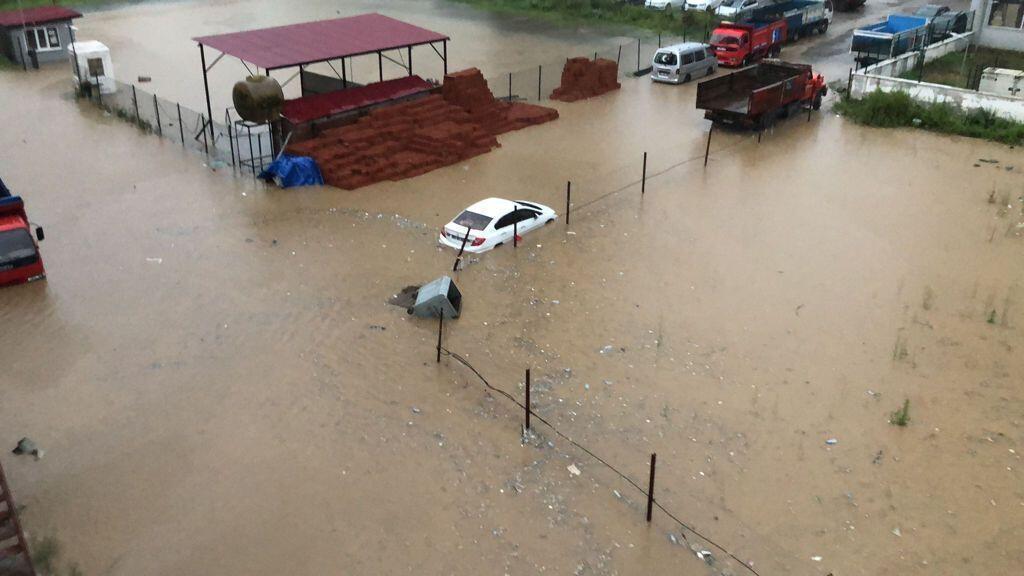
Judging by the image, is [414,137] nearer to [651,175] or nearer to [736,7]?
[651,175]

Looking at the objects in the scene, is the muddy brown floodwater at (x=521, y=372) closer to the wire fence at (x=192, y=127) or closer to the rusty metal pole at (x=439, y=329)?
the rusty metal pole at (x=439, y=329)

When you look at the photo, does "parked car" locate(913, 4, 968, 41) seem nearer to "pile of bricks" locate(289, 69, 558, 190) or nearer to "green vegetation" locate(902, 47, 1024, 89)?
"green vegetation" locate(902, 47, 1024, 89)

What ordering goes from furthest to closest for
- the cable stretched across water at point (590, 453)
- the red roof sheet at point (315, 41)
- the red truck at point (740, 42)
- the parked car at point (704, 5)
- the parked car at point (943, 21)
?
1. the parked car at point (704, 5)
2. the parked car at point (943, 21)
3. the red truck at point (740, 42)
4. the red roof sheet at point (315, 41)
5. the cable stretched across water at point (590, 453)

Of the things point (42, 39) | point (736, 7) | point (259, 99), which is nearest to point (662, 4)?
point (736, 7)

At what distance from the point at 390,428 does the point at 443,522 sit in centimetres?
237

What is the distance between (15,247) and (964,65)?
3615 cm

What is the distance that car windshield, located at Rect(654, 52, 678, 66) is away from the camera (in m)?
36.0

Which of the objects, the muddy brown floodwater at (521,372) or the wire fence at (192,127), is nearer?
the muddy brown floodwater at (521,372)

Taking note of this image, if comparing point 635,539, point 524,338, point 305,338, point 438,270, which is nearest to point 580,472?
point 635,539

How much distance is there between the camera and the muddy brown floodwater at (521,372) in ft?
38.3

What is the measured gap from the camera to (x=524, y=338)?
16.5m

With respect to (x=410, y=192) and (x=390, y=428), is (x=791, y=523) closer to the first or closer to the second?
(x=390, y=428)

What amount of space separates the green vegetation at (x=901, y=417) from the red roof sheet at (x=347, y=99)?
1848 centimetres

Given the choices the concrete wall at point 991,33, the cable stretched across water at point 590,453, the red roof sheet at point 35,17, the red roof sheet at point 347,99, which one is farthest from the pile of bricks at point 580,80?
the red roof sheet at point 35,17
